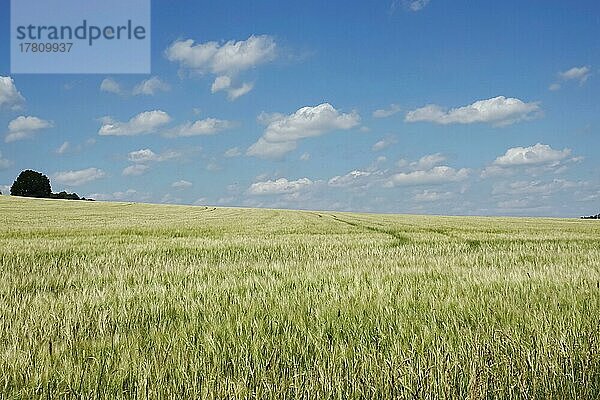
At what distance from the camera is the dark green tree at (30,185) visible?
9531 centimetres

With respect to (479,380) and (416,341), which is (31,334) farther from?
(479,380)

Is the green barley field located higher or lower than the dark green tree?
lower

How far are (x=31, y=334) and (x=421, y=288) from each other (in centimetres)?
393

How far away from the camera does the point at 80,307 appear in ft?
14.1

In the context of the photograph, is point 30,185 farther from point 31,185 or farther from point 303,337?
point 303,337

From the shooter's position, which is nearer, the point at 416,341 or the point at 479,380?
the point at 479,380

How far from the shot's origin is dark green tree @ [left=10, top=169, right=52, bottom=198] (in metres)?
95.3

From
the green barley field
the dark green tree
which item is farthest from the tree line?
the green barley field

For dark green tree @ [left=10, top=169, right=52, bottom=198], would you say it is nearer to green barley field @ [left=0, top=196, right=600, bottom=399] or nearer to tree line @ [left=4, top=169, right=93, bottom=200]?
tree line @ [left=4, top=169, right=93, bottom=200]

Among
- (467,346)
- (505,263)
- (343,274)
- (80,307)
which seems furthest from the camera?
(505,263)

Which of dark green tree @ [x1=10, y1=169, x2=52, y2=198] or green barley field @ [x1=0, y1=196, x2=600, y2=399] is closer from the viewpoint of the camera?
green barley field @ [x1=0, y1=196, x2=600, y2=399]

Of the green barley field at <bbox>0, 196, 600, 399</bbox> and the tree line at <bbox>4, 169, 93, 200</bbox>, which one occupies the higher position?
the tree line at <bbox>4, 169, 93, 200</bbox>

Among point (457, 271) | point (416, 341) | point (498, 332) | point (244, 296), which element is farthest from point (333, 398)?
point (457, 271)

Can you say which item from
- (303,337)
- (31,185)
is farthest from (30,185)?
(303,337)
